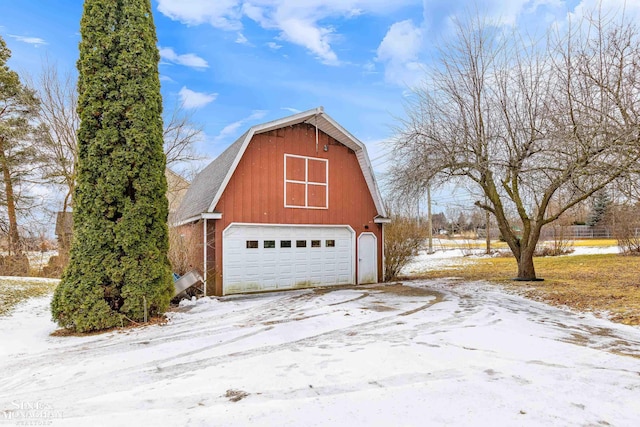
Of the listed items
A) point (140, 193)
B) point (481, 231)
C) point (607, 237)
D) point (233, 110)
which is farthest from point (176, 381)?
point (607, 237)

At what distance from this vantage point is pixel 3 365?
185 inches

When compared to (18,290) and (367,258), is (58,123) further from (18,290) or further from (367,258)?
(367,258)

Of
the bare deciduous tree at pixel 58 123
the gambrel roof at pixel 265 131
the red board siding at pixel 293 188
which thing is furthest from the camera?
the bare deciduous tree at pixel 58 123

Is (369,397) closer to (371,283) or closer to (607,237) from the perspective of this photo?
(371,283)

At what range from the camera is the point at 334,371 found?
156 inches

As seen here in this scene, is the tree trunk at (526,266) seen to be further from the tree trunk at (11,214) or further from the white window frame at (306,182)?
the tree trunk at (11,214)

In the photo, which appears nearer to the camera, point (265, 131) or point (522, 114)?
point (522, 114)

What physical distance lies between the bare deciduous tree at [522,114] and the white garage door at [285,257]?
10.9 ft

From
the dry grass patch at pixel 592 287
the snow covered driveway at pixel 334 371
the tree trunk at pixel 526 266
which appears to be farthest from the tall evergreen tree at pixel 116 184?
the tree trunk at pixel 526 266

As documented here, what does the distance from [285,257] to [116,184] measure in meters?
5.46

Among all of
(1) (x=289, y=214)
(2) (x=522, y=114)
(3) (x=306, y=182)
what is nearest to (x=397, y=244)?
(3) (x=306, y=182)

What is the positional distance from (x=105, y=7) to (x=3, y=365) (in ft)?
21.0

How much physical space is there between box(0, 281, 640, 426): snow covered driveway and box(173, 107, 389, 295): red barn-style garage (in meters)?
3.28

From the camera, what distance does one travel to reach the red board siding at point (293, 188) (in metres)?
10.5
